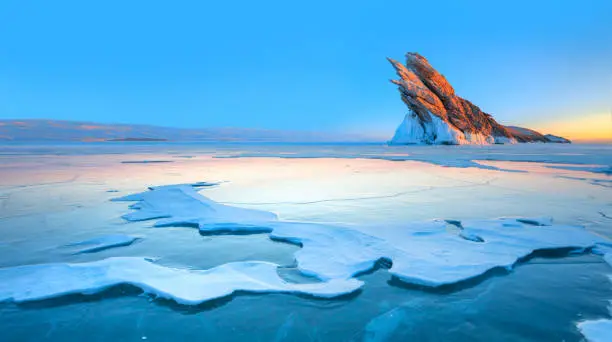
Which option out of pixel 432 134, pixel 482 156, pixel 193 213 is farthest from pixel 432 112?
pixel 193 213

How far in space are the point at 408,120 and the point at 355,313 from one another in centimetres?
5497

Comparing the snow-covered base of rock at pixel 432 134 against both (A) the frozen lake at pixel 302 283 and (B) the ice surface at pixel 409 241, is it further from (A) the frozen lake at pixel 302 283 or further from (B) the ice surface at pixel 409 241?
(B) the ice surface at pixel 409 241

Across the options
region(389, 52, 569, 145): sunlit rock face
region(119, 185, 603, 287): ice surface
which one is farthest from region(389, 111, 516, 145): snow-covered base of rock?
region(119, 185, 603, 287): ice surface

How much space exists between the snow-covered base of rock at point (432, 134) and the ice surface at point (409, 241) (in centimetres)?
4742

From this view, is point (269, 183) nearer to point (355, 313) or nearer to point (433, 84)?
point (355, 313)

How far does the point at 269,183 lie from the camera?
909 centimetres

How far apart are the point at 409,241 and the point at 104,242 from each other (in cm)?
338

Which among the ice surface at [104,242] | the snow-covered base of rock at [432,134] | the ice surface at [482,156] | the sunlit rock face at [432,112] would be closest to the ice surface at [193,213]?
the ice surface at [104,242]

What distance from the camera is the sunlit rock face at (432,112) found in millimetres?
48406

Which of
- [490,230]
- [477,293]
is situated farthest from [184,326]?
[490,230]

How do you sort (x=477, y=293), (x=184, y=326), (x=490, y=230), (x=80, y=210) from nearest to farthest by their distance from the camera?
(x=184, y=326), (x=477, y=293), (x=490, y=230), (x=80, y=210)

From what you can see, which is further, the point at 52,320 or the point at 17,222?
the point at 17,222

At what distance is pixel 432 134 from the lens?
51.8 m

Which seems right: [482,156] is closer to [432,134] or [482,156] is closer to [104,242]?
[104,242]
